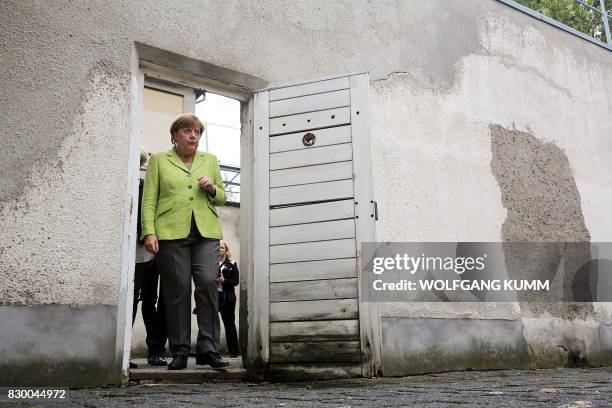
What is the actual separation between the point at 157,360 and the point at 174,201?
1.46 metres

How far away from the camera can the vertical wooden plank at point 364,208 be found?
13.8 ft

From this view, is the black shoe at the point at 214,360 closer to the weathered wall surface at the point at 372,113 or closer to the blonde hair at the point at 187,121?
the weathered wall surface at the point at 372,113

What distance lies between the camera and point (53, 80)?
3.90 m

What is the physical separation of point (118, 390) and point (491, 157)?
12.8 feet

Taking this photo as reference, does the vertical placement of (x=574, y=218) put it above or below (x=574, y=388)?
above

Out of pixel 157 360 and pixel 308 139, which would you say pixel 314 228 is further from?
pixel 157 360

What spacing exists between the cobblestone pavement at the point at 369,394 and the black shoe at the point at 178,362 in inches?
11.5

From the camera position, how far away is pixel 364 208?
436 cm

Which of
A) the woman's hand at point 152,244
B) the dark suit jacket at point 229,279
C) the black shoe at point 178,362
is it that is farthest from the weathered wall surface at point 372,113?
the dark suit jacket at point 229,279

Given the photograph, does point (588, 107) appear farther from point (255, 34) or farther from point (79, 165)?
point (79, 165)

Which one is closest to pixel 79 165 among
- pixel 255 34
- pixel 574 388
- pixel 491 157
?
pixel 255 34

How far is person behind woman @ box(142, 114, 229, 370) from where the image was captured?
13.6ft

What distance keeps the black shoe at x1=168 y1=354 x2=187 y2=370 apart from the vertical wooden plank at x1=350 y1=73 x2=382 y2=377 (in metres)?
1.19

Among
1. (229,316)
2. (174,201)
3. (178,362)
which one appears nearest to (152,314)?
(178,362)
